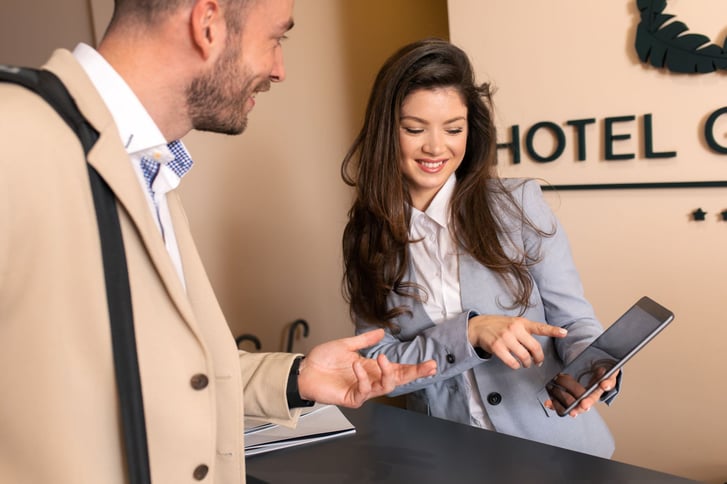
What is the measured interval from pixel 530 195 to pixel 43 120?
1.36 meters

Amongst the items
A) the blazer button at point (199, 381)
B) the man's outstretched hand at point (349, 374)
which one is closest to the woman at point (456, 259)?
the man's outstretched hand at point (349, 374)

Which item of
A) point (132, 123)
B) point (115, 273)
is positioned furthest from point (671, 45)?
point (115, 273)

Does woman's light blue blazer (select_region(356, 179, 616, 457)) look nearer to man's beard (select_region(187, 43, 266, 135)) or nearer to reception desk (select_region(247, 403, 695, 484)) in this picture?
reception desk (select_region(247, 403, 695, 484))

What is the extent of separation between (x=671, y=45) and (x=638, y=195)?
0.54 meters

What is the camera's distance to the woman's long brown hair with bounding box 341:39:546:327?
1.83 metres

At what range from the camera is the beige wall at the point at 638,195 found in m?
2.28

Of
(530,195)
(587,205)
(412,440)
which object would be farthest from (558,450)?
(587,205)

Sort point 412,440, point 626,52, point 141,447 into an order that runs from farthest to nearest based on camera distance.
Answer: point 626,52
point 412,440
point 141,447

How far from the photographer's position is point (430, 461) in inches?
54.7

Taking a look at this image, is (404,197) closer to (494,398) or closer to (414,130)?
(414,130)

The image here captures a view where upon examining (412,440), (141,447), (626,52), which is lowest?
(412,440)

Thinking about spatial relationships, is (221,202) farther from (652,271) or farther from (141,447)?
(141,447)

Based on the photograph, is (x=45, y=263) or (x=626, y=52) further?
(x=626, y=52)

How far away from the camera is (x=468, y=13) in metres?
2.72
